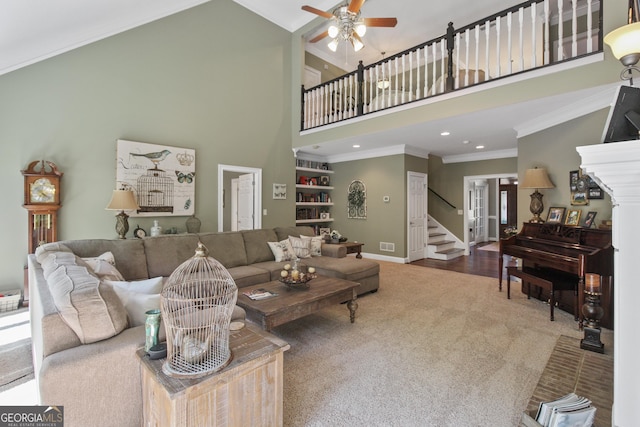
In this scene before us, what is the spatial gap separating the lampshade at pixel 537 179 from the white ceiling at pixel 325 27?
808 mm

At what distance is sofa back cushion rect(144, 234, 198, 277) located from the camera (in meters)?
3.47

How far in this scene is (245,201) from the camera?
20.2 feet

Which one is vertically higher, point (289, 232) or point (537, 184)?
point (537, 184)

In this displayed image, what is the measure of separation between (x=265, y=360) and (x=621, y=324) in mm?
1467

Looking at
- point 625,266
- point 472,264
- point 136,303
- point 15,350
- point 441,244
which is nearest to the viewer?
point 625,266

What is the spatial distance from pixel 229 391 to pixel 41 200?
3.89 meters

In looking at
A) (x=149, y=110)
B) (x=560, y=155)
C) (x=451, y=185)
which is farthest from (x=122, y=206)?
(x=451, y=185)

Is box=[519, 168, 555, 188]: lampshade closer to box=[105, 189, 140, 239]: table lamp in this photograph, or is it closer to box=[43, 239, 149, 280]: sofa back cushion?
box=[43, 239, 149, 280]: sofa back cushion

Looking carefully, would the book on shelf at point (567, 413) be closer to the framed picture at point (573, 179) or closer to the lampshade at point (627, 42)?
the lampshade at point (627, 42)

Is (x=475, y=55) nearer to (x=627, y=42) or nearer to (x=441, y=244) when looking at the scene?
(x=627, y=42)

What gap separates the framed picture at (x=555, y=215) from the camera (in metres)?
3.96

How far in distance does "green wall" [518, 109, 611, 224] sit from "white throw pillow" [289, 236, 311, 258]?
11.8 ft

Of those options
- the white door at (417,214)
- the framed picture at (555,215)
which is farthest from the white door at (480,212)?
the framed picture at (555,215)

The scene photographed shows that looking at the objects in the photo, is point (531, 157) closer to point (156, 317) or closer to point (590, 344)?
point (590, 344)
